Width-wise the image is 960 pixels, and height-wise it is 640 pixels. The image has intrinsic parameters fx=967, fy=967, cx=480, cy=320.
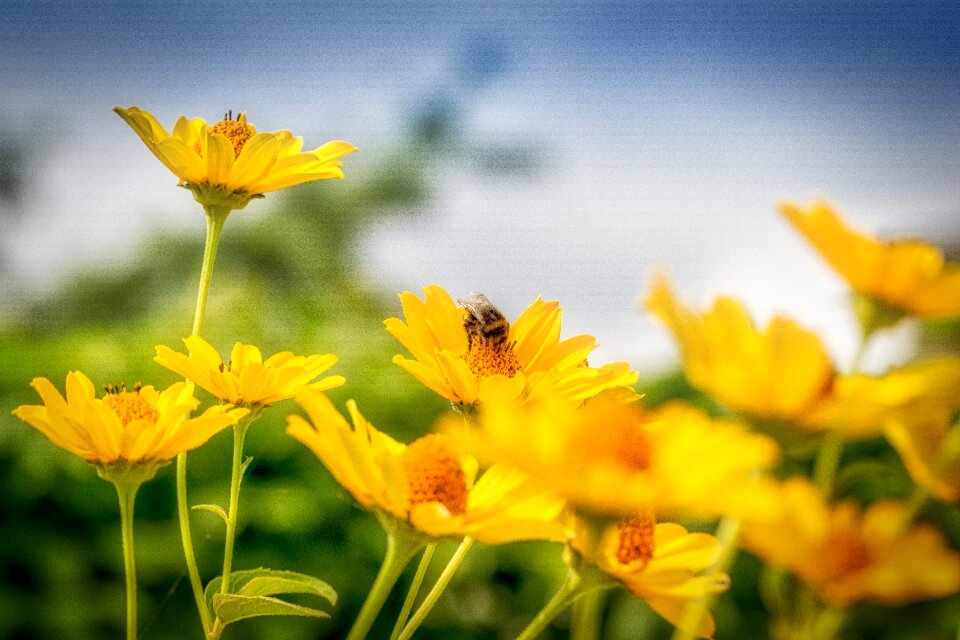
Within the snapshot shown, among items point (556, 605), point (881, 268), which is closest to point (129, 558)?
point (556, 605)

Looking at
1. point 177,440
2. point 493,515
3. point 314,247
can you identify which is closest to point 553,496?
point 493,515

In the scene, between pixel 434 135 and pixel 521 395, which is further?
pixel 434 135

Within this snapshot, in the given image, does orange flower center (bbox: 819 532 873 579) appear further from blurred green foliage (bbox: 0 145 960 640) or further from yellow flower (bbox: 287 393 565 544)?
blurred green foliage (bbox: 0 145 960 640)

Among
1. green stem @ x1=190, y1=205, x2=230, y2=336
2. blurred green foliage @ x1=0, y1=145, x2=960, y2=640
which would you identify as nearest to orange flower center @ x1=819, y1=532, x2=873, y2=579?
green stem @ x1=190, y1=205, x2=230, y2=336

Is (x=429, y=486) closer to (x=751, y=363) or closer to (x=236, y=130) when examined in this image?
(x=751, y=363)

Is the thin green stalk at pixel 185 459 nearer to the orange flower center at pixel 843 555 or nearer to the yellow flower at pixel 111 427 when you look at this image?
the yellow flower at pixel 111 427

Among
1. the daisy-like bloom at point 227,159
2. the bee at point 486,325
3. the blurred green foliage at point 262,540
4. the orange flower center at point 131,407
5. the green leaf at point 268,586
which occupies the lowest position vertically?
the blurred green foliage at point 262,540

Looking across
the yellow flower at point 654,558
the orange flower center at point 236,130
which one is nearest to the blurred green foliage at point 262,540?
the orange flower center at point 236,130

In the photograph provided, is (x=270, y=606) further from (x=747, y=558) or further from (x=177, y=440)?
(x=747, y=558)
